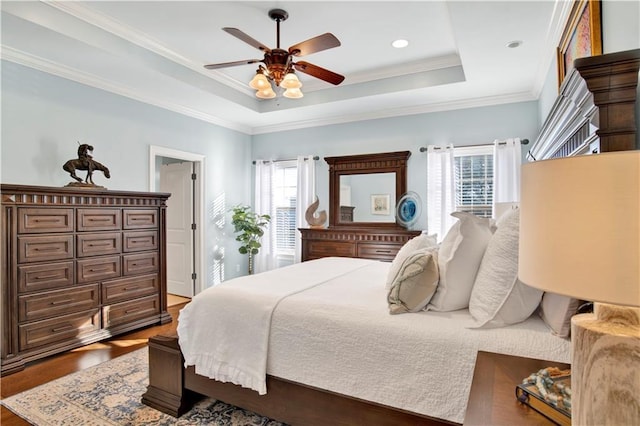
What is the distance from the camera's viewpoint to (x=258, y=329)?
190 centimetres

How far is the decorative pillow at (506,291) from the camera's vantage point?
4.97 ft

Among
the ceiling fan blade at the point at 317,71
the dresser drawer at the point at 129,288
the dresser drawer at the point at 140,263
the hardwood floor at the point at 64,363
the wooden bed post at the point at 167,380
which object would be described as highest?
the ceiling fan blade at the point at 317,71

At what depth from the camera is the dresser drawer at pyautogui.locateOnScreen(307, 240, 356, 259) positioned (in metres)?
4.83

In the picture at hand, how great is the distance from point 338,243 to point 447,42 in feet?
8.95

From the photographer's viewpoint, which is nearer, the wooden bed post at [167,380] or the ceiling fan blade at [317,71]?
the wooden bed post at [167,380]

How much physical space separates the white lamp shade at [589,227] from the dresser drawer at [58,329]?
3.65 metres

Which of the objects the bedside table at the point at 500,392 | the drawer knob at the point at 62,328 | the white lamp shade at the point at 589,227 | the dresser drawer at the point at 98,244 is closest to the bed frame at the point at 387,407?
the bedside table at the point at 500,392

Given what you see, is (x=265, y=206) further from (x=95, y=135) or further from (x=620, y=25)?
(x=620, y=25)

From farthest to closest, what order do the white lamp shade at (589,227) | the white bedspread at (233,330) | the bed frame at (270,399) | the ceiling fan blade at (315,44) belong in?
the ceiling fan blade at (315,44) < the white bedspread at (233,330) < the bed frame at (270,399) < the white lamp shade at (589,227)

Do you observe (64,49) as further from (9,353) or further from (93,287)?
(9,353)

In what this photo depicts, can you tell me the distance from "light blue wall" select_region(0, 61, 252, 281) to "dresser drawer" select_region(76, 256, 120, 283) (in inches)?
33.8

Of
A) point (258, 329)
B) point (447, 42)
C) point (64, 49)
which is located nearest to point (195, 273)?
point (64, 49)

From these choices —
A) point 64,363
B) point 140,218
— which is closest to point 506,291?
point 64,363

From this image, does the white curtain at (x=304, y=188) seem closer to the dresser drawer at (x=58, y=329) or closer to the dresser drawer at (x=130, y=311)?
the dresser drawer at (x=130, y=311)
